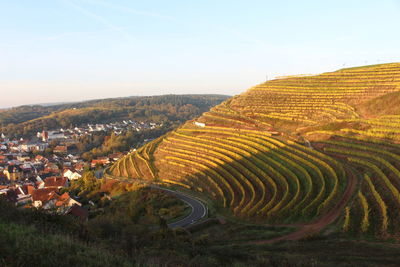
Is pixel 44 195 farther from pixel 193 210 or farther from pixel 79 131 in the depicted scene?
pixel 79 131

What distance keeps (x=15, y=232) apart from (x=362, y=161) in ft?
81.0

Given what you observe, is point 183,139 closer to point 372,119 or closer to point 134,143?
point 372,119

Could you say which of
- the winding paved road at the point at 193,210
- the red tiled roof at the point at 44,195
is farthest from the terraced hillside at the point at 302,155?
the red tiled roof at the point at 44,195

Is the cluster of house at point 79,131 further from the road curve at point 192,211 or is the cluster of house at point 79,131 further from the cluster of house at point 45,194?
the road curve at point 192,211

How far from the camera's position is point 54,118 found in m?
157

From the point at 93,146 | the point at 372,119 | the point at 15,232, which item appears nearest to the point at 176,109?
the point at 93,146

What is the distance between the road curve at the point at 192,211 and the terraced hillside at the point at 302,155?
4.77 feet

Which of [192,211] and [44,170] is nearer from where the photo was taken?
[192,211]

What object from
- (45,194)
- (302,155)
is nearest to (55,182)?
(45,194)

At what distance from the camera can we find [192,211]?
1181 inches

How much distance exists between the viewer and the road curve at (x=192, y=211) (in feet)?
89.2

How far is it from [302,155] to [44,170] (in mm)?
66075

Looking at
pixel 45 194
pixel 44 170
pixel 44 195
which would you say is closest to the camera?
pixel 44 195

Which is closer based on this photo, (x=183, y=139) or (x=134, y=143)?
(x=183, y=139)
